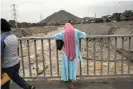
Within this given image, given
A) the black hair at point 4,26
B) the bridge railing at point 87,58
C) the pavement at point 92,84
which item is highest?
the black hair at point 4,26

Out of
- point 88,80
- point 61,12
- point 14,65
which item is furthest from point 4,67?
point 61,12

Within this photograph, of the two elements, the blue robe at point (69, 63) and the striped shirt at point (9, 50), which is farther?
the blue robe at point (69, 63)

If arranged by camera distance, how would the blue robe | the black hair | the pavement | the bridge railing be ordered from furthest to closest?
the bridge railing
the pavement
the blue robe
the black hair

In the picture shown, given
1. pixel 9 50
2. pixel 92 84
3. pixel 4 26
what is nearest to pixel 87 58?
pixel 92 84

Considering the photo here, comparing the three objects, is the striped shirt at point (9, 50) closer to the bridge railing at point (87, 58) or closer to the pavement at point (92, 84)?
the bridge railing at point (87, 58)

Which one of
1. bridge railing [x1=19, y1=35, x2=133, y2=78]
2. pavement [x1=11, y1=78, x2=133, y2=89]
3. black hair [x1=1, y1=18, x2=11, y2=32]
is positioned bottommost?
pavement [x1=11, y1=78, x2=133, y2=89]

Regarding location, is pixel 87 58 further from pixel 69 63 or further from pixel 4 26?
pixel 4 26

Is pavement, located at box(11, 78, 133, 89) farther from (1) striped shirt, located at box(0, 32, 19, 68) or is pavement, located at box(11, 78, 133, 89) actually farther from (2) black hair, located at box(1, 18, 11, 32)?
(2) black hair, located at box(1, 18, 11, 32)

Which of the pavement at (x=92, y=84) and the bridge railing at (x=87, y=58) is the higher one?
the bridge railing at (x=87, y=58)

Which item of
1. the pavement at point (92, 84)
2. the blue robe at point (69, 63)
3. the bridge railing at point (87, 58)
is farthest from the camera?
the bridge railing at point (87, 58)

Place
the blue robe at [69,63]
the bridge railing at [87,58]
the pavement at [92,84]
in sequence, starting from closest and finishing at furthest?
the blue robe at [69,63], the pavement at [92,84], the bridge railing at [87,58]

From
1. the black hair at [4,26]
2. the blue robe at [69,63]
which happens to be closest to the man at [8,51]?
the black hair at [4,26]

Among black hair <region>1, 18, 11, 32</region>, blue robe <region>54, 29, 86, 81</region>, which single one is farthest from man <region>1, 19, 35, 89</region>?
blue robe <region>54, 29, 86, 81</region>

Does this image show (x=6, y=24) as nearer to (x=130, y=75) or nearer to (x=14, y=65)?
(x=14, y=65)
